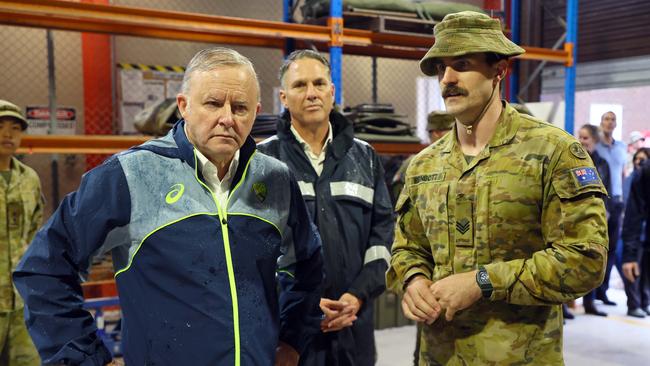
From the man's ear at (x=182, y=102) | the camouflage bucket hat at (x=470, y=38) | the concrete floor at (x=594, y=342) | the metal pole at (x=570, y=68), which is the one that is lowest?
the concrete floor at (x=594, y=342)

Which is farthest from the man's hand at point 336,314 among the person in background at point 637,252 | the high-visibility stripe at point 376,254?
the person in background at point 637,252

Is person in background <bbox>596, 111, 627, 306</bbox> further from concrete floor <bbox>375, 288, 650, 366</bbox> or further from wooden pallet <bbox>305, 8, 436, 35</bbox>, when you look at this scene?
wooden pallet <bbox>305, 8, 436, 35</bbox>

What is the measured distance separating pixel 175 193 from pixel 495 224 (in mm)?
998

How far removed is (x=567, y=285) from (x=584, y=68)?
27.6ft

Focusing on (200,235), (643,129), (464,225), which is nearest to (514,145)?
(464,225)

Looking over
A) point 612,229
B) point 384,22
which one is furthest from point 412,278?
point 612,229

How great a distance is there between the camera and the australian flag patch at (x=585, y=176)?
5.60ft

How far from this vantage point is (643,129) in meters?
8.55

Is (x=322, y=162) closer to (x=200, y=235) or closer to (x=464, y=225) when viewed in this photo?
(x=464, y=225)

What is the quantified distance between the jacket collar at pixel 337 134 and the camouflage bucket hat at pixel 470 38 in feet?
3.11

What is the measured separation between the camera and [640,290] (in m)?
6.82

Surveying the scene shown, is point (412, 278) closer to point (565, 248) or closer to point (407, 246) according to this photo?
point (407, 246)

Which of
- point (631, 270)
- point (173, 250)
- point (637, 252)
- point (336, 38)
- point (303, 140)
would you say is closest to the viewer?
point (173, 250)

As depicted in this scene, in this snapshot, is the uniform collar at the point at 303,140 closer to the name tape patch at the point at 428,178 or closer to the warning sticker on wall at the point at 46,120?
the name tape patch at the point at 428,178
